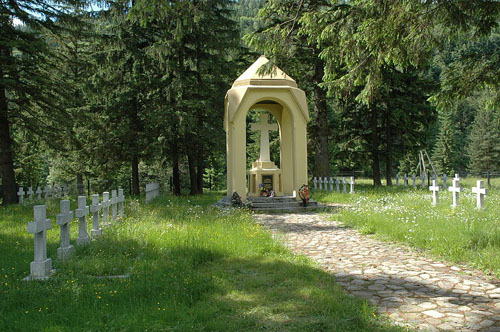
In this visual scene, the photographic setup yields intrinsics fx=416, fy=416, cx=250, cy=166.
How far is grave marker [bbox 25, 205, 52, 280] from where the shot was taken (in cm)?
537

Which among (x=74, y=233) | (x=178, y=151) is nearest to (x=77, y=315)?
(x=74, y=233)

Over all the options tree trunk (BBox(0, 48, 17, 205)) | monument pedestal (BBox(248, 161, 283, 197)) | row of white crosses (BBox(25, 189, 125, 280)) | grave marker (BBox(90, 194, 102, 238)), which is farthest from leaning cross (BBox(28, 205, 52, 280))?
A: tree trunk (BBox(0, 48, 17, 205))

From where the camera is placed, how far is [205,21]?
20.5 metres

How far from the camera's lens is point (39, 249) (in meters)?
5.47

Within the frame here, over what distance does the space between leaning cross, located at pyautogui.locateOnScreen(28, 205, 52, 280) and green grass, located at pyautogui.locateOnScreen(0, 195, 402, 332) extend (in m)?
0.20

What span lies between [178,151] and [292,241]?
14.0 m

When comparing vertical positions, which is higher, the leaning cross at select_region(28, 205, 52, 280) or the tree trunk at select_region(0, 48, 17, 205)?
the tree trunk at select_region(0, 48, 17, 205)

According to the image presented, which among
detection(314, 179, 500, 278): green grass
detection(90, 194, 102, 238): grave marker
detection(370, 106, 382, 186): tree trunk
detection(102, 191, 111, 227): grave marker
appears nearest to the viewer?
detection(314, 179, 500, 278): green grass

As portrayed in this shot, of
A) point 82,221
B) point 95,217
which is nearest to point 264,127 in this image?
point 95,217

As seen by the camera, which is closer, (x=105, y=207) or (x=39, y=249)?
(x=39, y=249)

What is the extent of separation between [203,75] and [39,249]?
1829 centimetres

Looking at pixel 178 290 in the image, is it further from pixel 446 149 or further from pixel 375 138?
pixel 446 149

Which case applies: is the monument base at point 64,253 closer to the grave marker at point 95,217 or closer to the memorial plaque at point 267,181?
the grave marker at point 95,217

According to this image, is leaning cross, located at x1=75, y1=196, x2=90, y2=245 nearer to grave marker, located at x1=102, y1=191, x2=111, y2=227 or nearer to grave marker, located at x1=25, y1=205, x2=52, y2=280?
grave marker, located at x1=25, y1=205, x2=52, y2=280
